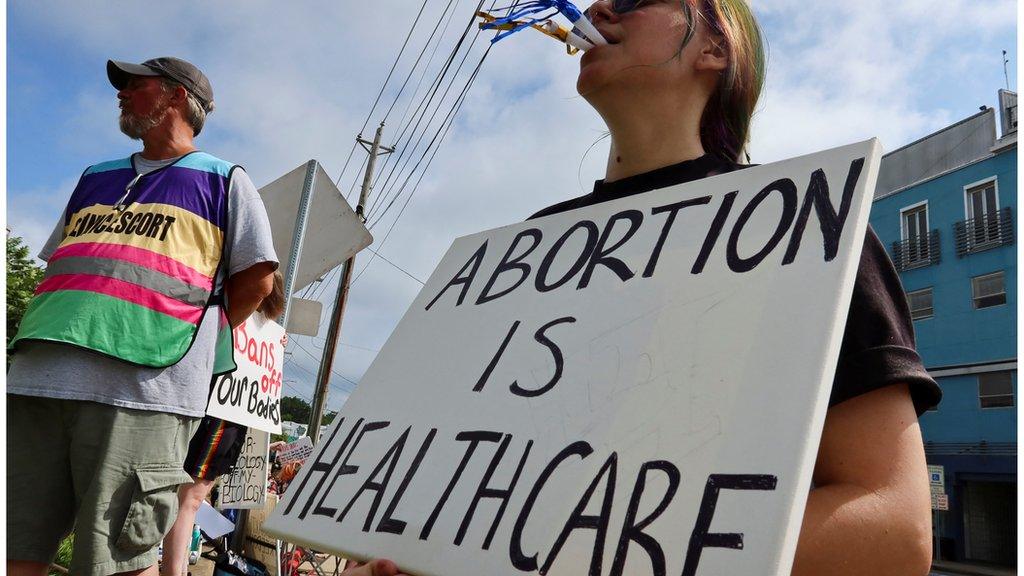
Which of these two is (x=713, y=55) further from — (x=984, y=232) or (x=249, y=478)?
(x=984, y=232)

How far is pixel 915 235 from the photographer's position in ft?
75.2

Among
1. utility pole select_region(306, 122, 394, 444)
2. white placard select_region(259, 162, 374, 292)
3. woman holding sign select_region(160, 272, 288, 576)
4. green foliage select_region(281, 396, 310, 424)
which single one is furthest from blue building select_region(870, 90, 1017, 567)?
green foliage select_region(281, 396, 310, 424)

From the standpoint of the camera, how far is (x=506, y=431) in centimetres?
94

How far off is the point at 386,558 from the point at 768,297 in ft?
1.86

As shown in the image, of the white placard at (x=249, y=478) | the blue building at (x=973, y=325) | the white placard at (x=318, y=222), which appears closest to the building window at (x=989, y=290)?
the blue building at (x=973, y=325)

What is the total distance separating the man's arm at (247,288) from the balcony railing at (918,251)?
2350cm

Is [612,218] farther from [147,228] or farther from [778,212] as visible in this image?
[147,228]

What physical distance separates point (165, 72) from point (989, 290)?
915 inches

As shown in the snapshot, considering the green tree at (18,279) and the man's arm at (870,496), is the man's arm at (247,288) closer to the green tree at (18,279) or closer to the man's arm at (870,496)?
the man's arm at (870,496)

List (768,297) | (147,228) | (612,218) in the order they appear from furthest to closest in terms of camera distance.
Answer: (147,228) → (612,218) → (768,297)

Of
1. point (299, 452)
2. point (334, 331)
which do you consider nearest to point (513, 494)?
point (299, 452)

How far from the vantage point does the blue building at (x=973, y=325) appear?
19969 millimetres

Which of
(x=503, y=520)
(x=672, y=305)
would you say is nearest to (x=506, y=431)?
(x=503, y=520)

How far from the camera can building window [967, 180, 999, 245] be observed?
2045 cm
